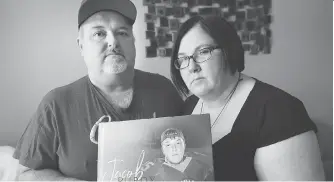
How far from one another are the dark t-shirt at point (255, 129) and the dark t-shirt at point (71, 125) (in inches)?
9.8

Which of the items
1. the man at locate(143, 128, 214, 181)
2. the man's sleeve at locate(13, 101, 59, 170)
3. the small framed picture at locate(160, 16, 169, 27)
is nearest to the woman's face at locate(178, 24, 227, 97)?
the small framed picture at locate(160, 16, 169, 27)

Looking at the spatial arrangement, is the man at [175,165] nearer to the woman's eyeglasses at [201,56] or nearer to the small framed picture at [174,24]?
the woman's eyeglasses at [201,56]

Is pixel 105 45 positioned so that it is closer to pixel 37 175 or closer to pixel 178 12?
pixel 178 12

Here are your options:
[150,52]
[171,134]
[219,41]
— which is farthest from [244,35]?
[171,134]

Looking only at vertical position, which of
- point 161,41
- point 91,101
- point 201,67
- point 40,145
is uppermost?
point 161,41

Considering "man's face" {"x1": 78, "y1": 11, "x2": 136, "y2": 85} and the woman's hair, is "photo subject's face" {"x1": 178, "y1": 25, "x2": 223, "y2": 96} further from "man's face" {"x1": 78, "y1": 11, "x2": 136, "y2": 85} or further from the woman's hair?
"man's face" {"x1": 78, "y1": 11, "x2": 136, "y2": 85}

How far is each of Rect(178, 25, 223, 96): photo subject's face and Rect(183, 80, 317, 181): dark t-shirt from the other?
6.0 inches

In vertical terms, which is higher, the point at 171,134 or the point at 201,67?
the point at 201,67

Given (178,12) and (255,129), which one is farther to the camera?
(178,12)

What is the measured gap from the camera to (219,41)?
3.47 ft

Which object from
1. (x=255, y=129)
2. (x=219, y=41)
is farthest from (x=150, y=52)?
(x=255, y=129)

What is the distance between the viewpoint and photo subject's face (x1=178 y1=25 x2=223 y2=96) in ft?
3.48

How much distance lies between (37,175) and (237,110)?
76cm

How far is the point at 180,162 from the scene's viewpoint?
100 centimetres
